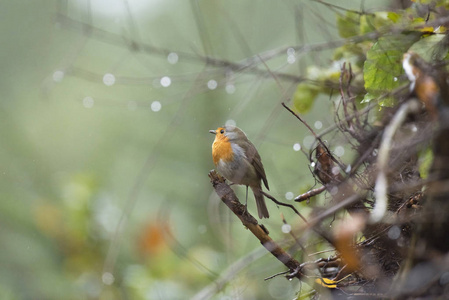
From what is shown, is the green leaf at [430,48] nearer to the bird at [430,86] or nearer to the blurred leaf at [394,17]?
the blurred leaf at [394,17]

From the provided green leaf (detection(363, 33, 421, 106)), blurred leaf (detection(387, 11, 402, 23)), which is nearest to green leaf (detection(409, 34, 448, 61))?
green leaf (detection(363, 33, 421, 106))

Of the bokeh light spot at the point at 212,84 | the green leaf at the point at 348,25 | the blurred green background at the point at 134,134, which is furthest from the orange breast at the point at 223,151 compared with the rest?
the green leaf at the point at 348,25

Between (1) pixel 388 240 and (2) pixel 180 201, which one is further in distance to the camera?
(2) pixel 180 201

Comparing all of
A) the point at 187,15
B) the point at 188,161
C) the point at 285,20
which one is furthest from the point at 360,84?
the point at 187,15

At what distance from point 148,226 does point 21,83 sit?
3693mm

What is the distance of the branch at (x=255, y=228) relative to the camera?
4.86 ft

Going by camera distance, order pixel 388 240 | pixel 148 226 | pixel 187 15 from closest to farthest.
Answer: pixel 388 240 → pixel 148 226 → pixel 187 15

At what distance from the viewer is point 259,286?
2076mm

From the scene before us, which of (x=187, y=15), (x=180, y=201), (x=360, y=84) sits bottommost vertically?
(x=360, y=84)

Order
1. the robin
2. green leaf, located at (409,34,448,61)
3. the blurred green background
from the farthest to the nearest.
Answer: the robin < the blurred green background < green leaf, located at (409,34,448,61)

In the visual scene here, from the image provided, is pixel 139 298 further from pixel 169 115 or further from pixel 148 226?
pixel 169 115

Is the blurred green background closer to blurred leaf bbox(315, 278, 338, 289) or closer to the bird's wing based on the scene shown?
the bird's wing

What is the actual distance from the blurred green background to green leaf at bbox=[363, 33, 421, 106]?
263mm

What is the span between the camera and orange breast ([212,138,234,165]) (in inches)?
91.8
